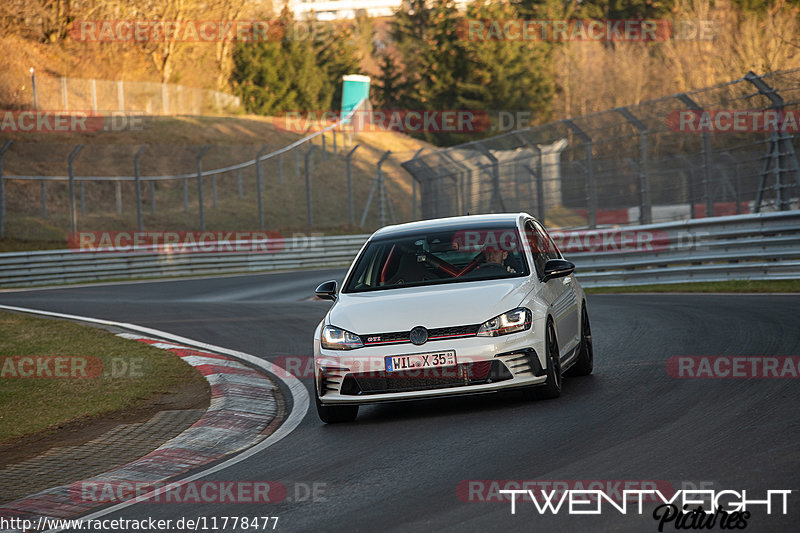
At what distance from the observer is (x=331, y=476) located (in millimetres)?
6363

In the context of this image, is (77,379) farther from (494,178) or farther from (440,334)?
(494,178)

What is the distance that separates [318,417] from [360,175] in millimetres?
45698

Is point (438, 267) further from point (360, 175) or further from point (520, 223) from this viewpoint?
point (360, 175)

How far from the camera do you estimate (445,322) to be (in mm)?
7762

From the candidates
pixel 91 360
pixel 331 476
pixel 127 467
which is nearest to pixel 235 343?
pixel 91 360

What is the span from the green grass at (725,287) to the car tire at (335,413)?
31.6 ft

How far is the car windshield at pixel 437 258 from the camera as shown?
8.79 meters

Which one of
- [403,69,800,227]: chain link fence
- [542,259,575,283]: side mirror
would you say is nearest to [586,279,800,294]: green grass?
[403,69,800,227]: chain link fence

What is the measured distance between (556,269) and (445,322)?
1420 mm

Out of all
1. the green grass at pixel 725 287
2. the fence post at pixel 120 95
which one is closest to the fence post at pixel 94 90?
the fence post at pixel 120 95

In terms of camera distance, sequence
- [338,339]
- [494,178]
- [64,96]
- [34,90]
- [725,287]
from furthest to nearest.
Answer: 1. [64,96]
2. [34,90]
3. [494,178]
4. [725,287]
5. [338,339]

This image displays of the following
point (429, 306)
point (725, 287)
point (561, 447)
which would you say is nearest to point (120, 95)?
point (725, 287)

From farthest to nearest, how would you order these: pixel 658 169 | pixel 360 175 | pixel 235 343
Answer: pixel 360 175 < pixel 658 169 < pixel 235 343

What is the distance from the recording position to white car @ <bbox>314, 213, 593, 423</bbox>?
7738 mm
